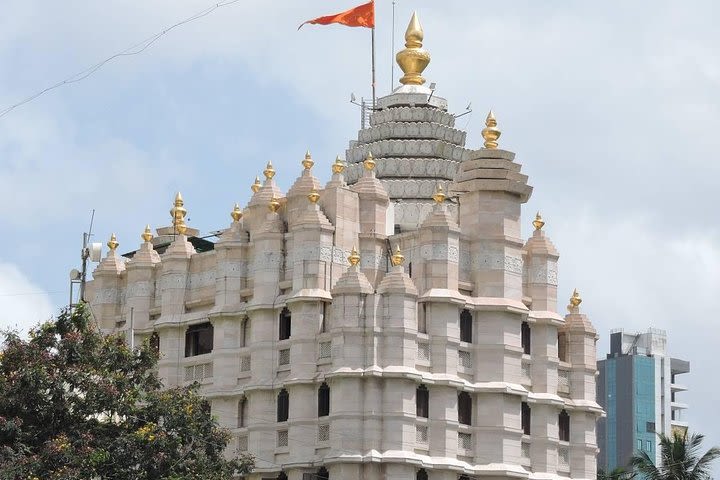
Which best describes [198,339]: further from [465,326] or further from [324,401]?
[465,326]

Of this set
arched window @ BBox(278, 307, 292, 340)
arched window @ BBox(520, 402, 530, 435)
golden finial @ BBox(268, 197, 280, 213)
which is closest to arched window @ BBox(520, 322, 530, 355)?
arched window @ BBox(520, 402, 530, 435)

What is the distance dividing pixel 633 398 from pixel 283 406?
92668 millimetres

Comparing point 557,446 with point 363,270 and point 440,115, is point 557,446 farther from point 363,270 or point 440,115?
point 440,115

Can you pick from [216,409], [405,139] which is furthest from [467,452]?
[405,139]

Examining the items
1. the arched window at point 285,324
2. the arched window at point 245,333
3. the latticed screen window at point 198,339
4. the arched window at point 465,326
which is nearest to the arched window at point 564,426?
the arched window at point 465,326

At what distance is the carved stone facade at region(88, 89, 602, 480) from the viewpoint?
66.8 meters

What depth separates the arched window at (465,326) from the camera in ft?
227

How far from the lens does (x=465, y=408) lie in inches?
2699

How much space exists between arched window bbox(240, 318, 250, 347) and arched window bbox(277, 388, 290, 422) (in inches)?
119

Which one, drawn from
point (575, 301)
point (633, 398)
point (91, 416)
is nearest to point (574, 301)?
point (575, 301)

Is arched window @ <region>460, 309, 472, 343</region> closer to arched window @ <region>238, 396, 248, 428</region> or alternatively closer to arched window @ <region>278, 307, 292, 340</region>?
arched window @ <region>278, 307, 292, 340</region>

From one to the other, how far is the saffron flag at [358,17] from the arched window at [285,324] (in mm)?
12652

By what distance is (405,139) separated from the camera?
77375mm

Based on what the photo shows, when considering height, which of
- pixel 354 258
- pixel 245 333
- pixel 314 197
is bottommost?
pixel 245 333
